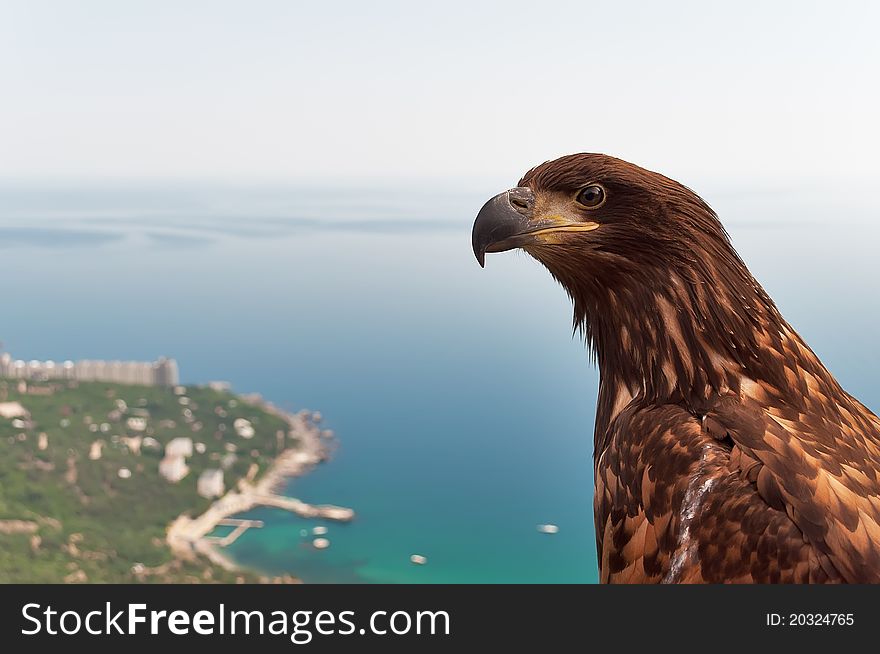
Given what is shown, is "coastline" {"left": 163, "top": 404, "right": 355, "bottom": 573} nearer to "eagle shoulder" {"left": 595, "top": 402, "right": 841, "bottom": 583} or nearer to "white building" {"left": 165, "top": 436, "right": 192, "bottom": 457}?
"white building" {"left": 165, "top": 436, "right": 192, "bottom": 457}

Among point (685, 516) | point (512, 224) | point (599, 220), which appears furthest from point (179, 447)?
point (685, 516)

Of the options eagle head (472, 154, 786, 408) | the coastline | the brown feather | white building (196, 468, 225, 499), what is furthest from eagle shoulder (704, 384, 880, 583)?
white building (196, 468, 225, 499)

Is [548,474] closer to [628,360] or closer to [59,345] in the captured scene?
[59,345]

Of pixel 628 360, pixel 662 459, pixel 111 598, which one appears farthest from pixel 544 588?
pixel 111 598

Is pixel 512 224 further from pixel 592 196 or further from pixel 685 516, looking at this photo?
pixel 685 516

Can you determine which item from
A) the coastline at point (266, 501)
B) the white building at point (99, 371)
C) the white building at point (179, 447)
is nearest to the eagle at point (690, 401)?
the coastline at point (266, 501)
